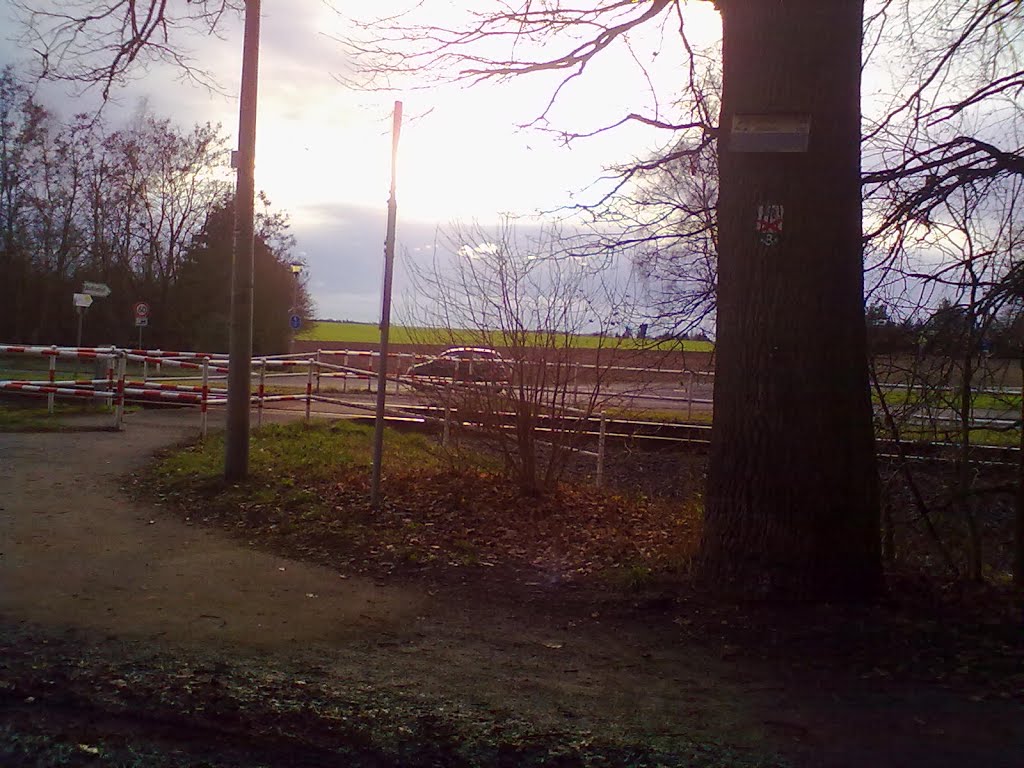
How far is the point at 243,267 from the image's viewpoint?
10273 millimetres

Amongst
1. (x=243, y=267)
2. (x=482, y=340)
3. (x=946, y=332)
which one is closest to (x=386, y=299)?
(x=482, y=340)

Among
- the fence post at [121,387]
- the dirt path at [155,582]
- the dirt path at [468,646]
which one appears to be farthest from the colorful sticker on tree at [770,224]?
the fence post at [121,387]

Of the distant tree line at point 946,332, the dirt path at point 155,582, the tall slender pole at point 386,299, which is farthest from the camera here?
the tall slender pole at point 386,299

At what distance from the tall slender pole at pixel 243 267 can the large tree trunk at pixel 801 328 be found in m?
6.06

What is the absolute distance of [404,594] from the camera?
672 cm

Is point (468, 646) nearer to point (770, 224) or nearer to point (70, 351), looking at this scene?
point (770, 224)

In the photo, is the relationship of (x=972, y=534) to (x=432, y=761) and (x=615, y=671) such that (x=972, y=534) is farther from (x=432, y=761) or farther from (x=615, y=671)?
(x=432, y=761)

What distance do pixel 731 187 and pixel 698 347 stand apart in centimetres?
288

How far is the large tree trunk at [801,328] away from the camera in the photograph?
588cm

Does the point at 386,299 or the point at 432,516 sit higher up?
the point at 386,299

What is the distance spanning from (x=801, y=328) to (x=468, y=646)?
2.95 metres

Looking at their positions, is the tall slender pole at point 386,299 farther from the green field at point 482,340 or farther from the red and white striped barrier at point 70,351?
the red and white striped barrier at point 70,351

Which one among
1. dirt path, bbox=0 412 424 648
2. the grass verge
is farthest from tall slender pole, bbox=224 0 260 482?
dirt path, bbox=0 412 424 648

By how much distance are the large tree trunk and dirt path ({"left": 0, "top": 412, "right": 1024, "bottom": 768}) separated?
0.95m
